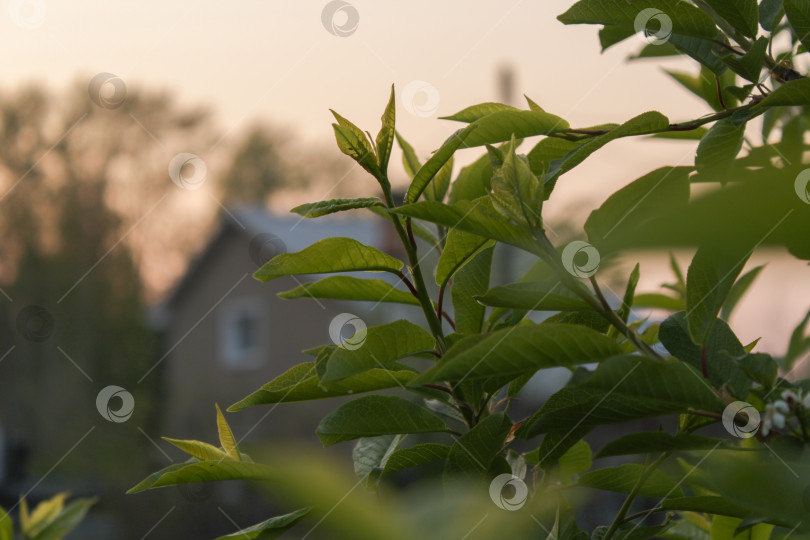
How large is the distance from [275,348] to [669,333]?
11.2 meters

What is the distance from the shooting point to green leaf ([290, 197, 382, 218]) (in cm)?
39

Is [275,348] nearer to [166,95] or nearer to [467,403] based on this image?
[166,95]

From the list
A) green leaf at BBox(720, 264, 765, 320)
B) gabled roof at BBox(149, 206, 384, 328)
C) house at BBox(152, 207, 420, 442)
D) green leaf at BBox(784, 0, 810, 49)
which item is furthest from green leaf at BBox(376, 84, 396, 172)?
gabled roof at BBox(149, 206, 384, 328)

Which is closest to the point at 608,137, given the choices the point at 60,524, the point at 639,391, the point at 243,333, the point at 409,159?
the point at 639,391

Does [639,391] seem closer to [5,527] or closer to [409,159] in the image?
[409,159]

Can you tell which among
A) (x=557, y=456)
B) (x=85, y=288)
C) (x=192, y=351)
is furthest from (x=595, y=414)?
(x=192, y=351)

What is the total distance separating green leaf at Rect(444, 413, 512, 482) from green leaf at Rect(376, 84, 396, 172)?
155 mm

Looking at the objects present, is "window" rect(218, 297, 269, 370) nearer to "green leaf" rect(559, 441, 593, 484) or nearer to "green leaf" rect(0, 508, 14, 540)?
"green leaf" rect(0, 508, 14, 540)

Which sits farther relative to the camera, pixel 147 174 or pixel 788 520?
pixel 147 174

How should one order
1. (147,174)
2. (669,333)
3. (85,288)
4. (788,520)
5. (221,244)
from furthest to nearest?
(221,244)
(147,174)
(85,288)
(669,333)
(788,520)

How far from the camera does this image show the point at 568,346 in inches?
12.6

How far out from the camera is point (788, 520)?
26 cm

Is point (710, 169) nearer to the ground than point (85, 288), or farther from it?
farther from it

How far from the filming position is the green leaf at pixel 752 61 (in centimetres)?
39
